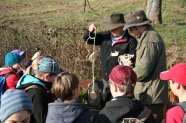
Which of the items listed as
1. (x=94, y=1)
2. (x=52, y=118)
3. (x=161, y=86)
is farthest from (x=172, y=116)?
(x=94, y=1)

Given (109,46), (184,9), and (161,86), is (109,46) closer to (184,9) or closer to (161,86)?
(161,86)

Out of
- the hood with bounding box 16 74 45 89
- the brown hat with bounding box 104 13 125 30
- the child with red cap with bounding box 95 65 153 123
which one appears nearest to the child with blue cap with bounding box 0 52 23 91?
the hood with bounding box 16 74 45 89

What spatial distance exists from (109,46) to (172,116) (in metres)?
2.24

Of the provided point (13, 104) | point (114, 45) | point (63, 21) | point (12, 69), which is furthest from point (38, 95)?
point (63, 21)

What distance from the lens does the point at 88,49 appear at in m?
8.12

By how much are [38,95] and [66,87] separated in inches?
21.9

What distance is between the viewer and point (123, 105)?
347 cm

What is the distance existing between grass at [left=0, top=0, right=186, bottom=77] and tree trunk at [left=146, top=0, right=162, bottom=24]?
0.45 meters

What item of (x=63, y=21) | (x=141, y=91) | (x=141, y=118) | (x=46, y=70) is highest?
(x=46, y=70)

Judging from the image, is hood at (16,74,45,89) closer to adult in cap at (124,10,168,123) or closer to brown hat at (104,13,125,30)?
adult in cap at (124,10,168,123)

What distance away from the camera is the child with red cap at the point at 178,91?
3.32 m

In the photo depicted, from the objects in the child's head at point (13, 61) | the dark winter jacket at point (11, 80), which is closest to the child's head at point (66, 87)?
the dark winter jacket at point (11, 80)

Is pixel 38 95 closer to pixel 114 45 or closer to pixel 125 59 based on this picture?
pixel 125 59

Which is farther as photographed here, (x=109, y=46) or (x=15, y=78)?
(x=109, y=46)
